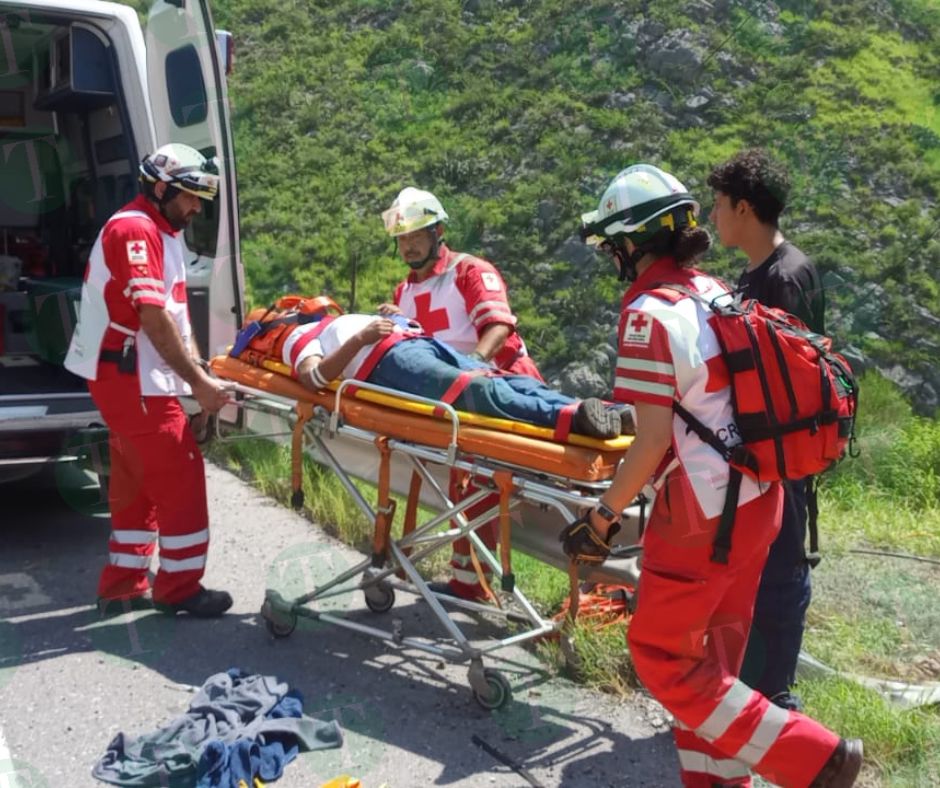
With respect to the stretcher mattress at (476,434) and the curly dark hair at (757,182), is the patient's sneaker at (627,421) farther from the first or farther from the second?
the curly dark hair at (757,182)

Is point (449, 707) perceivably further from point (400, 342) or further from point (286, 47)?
point (286, 47)

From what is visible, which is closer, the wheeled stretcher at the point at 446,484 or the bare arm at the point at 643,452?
the bare arm at the point at 643,452

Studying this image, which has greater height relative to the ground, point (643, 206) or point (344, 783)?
point (643, 206)

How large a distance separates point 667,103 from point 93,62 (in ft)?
18.5

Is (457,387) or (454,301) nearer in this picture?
(457,387)

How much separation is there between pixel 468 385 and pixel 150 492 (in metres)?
1.58

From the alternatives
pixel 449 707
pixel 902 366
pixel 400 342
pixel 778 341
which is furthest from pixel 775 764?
pixel 902 366

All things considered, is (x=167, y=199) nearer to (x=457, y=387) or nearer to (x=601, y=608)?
(x=457, y=387)

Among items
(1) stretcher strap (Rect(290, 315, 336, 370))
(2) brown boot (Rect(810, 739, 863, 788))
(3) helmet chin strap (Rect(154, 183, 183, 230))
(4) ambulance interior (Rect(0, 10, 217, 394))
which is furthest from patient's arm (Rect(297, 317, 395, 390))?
(2) brown boot (Rect(810, 739, 863, 788))

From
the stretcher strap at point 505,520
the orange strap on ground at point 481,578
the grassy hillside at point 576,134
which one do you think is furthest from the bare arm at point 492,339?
the grassy hillside at point 576,134

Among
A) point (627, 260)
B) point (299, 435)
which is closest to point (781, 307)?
point (627, 260)

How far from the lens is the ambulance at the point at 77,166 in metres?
4.92

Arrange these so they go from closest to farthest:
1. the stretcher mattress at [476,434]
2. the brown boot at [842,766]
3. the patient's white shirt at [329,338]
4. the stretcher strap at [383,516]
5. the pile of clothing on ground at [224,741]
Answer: the brown boot at [842,766], the pile of clothing on ground at [224,741], the stretcher mattress at [476,434], the stretcher strap at [383,516], the patient's white shirt at [329,338]

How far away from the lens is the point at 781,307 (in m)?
3.12
